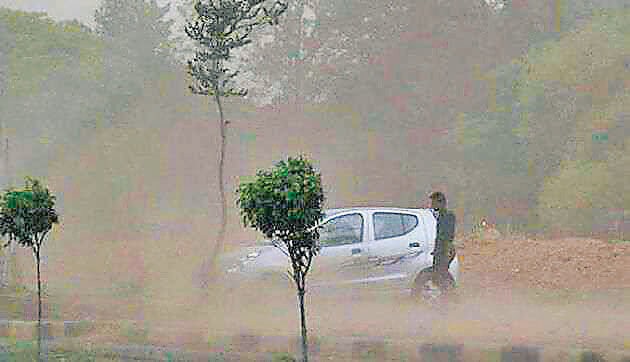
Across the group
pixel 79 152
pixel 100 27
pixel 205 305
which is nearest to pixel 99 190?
pixel 79 152

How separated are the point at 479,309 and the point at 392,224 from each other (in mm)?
1761

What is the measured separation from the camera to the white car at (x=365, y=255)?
1444 cm

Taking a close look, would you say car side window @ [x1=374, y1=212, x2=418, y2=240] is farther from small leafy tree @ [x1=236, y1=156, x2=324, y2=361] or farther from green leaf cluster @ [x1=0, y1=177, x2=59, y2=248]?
small leafy tree @ [x1=236, y1=156, x2=324, y2=361]

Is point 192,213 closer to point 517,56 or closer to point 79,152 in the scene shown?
point 79,152

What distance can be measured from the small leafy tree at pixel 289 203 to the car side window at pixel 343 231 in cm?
523

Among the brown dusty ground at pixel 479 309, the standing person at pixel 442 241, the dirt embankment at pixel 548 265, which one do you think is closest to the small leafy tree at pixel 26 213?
the brown dusty ground at pixel 479 309

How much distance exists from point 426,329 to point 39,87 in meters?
21.8

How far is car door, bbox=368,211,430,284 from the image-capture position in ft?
47.4

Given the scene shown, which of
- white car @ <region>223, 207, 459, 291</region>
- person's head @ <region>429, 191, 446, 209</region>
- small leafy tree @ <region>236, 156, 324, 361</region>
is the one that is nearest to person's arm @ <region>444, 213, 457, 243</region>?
person's head @ <region>429, 191, 446, 209</region>

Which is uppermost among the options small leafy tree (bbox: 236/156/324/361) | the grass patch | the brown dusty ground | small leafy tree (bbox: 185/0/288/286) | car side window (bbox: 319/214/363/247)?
small leafy tree (bbox: 185/0/288/286)

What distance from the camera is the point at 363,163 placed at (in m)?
30.5

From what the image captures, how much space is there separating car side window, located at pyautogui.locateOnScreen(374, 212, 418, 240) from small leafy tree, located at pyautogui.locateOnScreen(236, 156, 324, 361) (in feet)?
17.8

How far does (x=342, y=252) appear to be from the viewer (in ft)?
47.4

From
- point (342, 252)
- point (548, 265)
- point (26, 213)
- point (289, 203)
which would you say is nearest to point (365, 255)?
point (342, 252)
